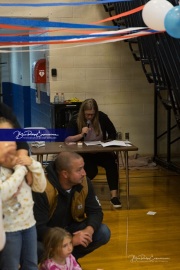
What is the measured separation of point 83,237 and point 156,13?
1.47 metres

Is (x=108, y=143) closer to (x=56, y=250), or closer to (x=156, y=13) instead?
(x=56, y=250)

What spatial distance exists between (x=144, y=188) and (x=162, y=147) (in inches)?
68.5

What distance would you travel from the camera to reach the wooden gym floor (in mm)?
3541

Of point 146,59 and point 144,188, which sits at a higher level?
point 146,59

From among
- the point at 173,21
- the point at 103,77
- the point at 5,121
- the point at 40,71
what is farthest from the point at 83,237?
the point at 40,71

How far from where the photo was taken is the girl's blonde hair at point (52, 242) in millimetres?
2732

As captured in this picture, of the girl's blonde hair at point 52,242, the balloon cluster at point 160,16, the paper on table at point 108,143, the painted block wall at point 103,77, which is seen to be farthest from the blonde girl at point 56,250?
the painted block wall at point 103,77

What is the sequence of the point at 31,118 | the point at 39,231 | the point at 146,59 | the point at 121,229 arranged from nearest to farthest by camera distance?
1. the point at 39,231
2. the point at 121,229
3. the point at 146,59
4. the point at 31,118

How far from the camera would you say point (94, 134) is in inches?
199

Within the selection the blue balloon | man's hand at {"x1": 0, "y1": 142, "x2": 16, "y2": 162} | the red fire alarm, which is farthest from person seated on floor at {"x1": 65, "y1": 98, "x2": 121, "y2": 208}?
man's hand at {"x1": 0, "y1": 142, "x2": 16, "y2": 162}

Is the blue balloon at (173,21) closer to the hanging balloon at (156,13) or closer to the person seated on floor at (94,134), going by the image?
the hanging balloon at (156,13)

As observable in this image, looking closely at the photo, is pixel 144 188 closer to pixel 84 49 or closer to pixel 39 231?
pixel 84 49

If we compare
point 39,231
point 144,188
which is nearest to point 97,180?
point 144,188

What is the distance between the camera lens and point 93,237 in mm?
3154
